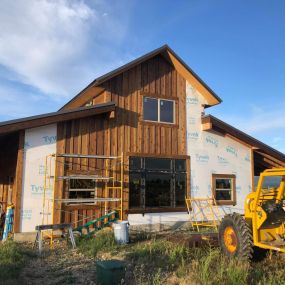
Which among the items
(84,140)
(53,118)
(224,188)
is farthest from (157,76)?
(224,188)

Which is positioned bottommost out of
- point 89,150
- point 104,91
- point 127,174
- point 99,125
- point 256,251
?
point 256,251

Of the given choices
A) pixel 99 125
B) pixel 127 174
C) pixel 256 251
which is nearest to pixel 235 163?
pixel 127 174

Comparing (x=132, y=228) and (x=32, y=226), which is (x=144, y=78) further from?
(x=32, y=226)

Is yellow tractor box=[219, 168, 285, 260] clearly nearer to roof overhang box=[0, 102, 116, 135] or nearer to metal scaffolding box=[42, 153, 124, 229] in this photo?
metal scaffolding box=[42, 153, 124, 229]

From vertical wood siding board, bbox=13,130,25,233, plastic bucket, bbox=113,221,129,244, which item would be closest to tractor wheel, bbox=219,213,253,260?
plastic bucket, bbox=113,221,129,244

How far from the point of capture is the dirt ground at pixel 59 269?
25.2 feet

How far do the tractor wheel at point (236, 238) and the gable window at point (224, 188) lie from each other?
283 inches

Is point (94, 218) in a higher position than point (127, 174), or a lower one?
lower

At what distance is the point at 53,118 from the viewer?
1298 centimetres

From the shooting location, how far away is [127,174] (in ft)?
48.3

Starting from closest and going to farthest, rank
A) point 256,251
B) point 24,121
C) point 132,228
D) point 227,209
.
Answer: point 256,251 < point 24,121 < point 132,228 < point 227,209

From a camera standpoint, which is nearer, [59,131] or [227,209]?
[59,131]

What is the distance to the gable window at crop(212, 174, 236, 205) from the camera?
56.2 ft

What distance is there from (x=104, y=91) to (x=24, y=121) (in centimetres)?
410
